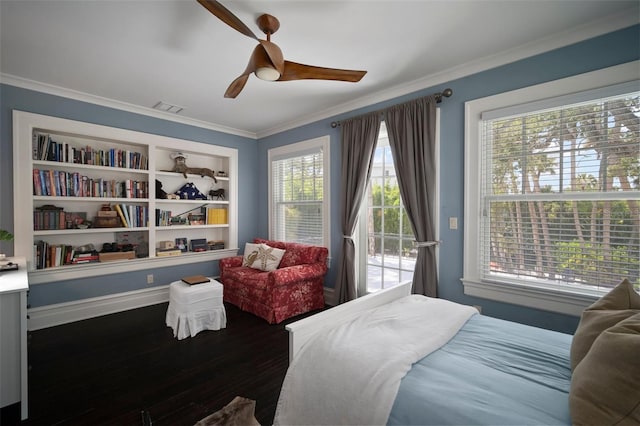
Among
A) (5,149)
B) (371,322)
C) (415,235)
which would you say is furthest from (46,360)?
(415,235)

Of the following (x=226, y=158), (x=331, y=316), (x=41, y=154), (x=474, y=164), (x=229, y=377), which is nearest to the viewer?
(x=331, y=316)

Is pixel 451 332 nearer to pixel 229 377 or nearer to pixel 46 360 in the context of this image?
pixel 229 377

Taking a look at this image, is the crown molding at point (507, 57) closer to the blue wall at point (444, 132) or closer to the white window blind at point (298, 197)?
the blue wall at point (444, 132)

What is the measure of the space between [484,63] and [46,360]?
4.62 metres

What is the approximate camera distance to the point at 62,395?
6.72 ft

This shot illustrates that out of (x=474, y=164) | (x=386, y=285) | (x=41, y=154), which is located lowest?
(x=386, y=285)

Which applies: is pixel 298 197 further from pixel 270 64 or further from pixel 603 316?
pixel 603 316

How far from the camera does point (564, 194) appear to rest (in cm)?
229

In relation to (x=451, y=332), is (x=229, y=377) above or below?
below

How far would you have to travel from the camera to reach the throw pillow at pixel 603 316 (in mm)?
1257

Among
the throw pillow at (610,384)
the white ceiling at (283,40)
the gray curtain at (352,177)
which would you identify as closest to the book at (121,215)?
the white ceiling at (283,40)

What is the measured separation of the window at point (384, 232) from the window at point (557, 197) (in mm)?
748

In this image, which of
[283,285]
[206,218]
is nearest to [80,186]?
[206,218]

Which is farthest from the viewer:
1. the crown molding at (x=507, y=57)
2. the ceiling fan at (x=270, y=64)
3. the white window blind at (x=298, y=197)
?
the white window blind at (x=298, y=197)
